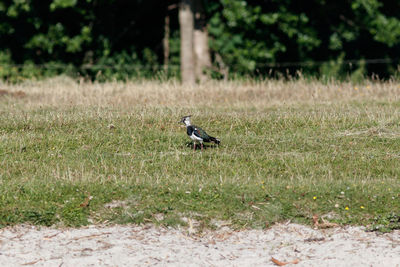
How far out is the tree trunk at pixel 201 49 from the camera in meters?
23.4

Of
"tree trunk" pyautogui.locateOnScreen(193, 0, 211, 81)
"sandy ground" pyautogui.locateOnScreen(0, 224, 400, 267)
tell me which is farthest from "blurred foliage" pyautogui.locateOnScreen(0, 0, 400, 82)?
"sandy ground" pyautogui.locateOnScreen(0, 224, 400, 267)

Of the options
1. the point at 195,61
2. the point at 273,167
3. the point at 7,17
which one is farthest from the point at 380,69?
the point at 273,167

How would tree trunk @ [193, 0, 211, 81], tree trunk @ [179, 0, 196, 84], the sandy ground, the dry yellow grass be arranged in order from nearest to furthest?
1. the sandy ground
2. the dry yellow grass
3. tree trunk @ [179, 0, 196, 84]
4. tree trunk @ [193, 0, 211, 81]

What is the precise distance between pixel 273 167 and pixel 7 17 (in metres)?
17.4

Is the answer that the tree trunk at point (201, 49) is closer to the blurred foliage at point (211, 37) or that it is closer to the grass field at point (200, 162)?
the blurred foliage at point (211, 37)

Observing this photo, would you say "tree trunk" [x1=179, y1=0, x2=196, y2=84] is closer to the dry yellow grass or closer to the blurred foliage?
the blurred foliage

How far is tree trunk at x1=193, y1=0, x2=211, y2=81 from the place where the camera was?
23438 millimetres

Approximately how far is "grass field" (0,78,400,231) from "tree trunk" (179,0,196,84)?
6998mm

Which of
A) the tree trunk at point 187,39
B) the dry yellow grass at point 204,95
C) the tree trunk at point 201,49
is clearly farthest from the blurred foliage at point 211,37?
the dry yellow grass at point 204,95

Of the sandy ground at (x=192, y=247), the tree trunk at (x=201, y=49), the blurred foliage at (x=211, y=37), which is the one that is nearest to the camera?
the sandy ground at (x=192, y=247)

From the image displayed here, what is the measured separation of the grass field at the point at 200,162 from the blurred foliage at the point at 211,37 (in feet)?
26.0

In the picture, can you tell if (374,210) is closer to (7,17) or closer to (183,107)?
(183,107)

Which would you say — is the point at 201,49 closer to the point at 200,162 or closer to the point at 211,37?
the point at 211,37

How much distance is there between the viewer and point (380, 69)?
29031 millimetres
